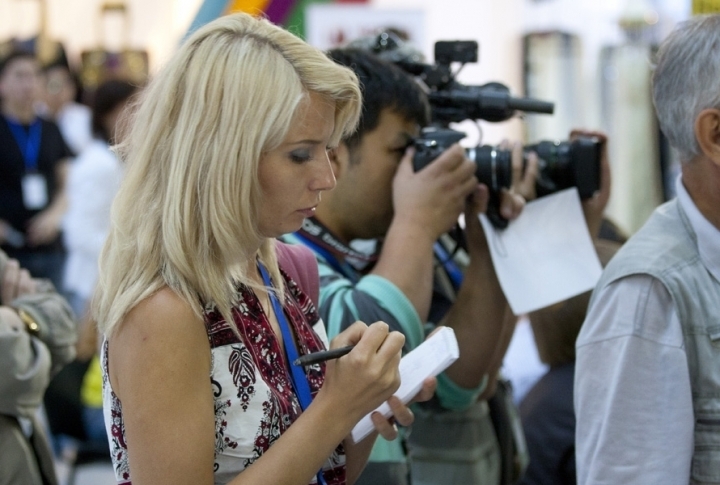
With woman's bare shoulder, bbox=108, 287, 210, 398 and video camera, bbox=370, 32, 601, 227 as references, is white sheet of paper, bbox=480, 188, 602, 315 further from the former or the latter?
woman's bare shoulder, bbox=108, 287, 210, 398

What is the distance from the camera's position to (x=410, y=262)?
162 centimetres

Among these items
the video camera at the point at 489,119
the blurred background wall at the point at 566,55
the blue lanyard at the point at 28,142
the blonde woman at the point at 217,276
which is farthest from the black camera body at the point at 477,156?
the blue lanyard at the point at 28,142

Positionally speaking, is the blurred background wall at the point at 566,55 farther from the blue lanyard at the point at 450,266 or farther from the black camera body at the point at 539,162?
the black camera body at the point at 539,162

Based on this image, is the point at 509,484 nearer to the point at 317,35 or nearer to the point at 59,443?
the point at 59,443

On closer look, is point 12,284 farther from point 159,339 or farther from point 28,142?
point 28,142

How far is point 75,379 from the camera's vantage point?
9.95 feet

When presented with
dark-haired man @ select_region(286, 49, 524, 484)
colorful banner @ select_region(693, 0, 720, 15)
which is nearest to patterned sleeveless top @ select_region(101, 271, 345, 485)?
dark-haired man @ select_region(286, 49, 524, 484)

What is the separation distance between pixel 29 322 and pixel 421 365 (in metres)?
0.70

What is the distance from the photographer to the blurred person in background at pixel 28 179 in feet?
16.3

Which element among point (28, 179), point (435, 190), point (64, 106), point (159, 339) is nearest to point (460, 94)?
point (435, 190)

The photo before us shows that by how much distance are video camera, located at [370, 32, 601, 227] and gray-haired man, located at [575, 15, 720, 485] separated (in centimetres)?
45

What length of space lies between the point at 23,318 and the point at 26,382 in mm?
135

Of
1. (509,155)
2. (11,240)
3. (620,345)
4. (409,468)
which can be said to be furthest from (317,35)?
(620,345)

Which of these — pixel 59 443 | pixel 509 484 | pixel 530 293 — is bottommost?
pixel 59 443
